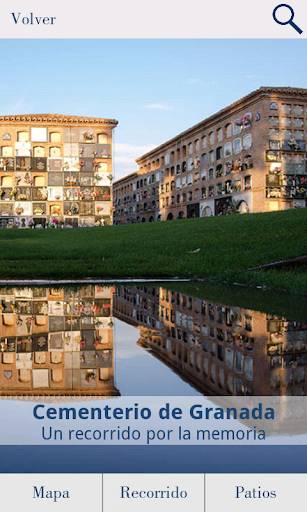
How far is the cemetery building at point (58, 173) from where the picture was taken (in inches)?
2594

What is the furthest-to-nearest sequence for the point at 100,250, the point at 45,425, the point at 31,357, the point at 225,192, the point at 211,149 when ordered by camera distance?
1. the point at 211,149
2. the point at 225,192
3. the point at 100,250
4. the point at 31,357
5. the point at 45,425

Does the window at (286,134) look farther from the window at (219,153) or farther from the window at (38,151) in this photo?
the window at (38,151)

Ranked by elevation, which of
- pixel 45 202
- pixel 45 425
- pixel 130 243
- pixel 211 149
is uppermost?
pixel 211 149

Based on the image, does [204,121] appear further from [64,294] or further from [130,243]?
[64,294]

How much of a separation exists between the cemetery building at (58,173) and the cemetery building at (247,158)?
44.9 ft

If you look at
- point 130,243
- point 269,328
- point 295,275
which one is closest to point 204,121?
point 130,243

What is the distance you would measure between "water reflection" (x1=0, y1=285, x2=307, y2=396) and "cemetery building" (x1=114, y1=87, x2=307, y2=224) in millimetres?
51181

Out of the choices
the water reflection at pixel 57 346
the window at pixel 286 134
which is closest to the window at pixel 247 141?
the window at pixel 286 134

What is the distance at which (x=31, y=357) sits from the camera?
14.2 feet

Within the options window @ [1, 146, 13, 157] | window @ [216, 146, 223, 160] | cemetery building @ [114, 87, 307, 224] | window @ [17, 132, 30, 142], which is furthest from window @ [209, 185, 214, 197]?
window @ [1, 146, 13, 157]

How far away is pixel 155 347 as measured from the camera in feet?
15.6

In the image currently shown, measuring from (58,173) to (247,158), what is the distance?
25.1 m

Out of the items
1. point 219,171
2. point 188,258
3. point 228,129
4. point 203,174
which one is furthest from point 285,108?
point 188,258

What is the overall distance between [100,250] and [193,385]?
1431 centimetres
